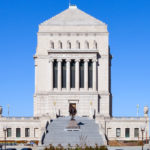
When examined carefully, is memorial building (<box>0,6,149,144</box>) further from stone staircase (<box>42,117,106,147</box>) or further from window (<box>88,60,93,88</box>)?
stone staircase (<box>42,117,106,147</box>)

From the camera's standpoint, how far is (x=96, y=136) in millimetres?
106312

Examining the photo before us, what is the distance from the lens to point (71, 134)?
352 feet

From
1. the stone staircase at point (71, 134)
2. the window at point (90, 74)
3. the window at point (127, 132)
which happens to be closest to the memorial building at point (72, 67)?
the window at point (90, 74)

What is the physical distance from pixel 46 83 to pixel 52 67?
13.5 feet

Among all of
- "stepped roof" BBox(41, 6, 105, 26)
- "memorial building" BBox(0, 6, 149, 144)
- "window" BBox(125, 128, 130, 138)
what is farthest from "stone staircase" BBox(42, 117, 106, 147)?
"stepped roof" BBox(41, 6, 105, 26)

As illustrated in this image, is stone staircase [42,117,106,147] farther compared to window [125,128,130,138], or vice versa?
window [125,128,130,138]

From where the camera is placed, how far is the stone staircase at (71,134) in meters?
102

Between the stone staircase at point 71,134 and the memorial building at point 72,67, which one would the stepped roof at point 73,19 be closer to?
the memorial building at point 72,67

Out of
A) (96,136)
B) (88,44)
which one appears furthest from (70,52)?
(96,136)

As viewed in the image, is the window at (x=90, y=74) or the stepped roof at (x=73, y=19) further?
the stepped roof at (x=73, y=19)

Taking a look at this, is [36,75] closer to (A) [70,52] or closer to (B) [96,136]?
(A) [70,52]

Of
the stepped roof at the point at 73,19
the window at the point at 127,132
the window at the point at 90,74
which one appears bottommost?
the window at the point at 127,132

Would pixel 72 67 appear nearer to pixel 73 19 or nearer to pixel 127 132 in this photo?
pixel 73 19

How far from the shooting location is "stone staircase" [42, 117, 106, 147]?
102062 mm
